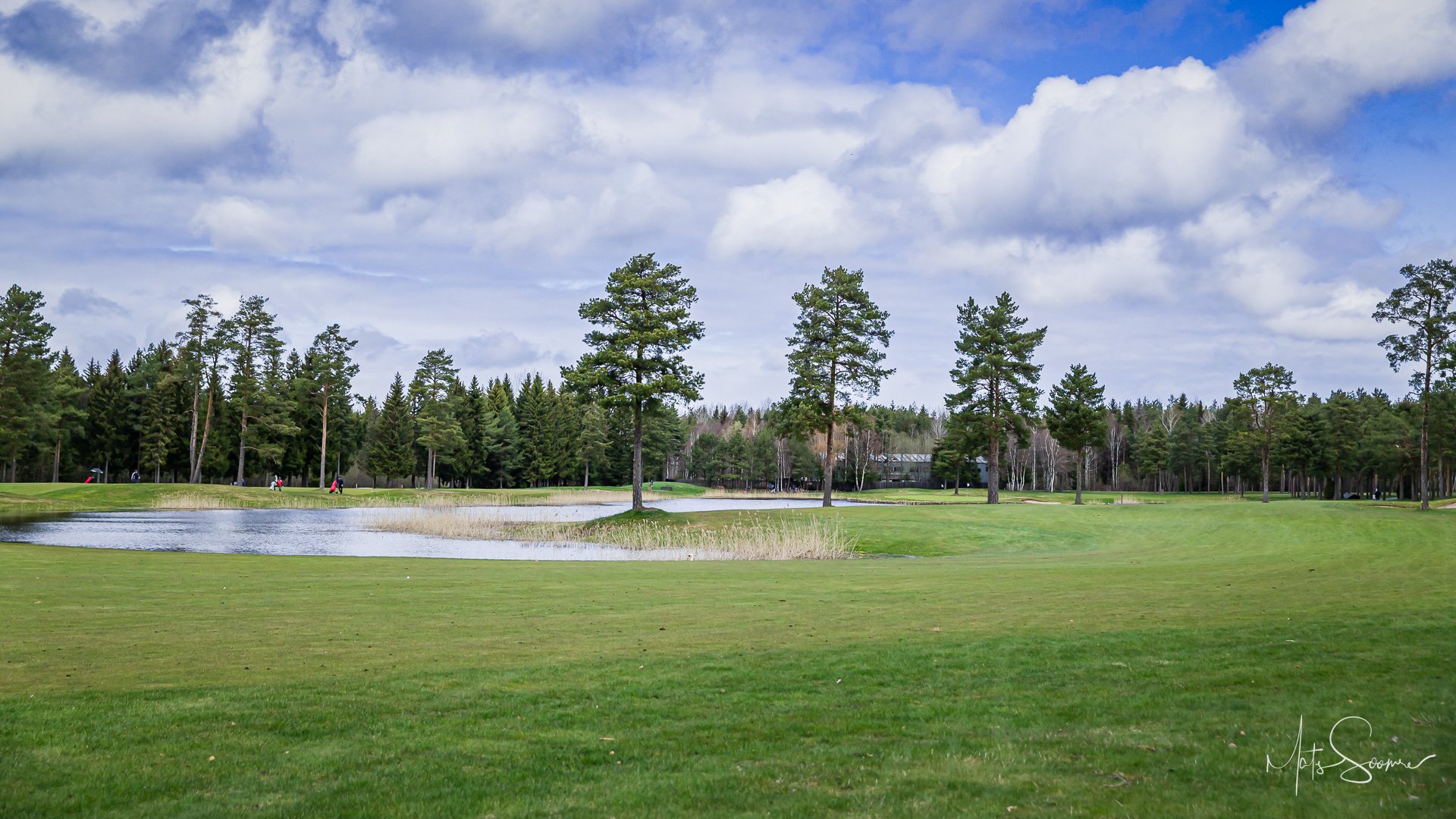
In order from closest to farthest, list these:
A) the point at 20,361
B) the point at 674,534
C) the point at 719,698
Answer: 1. the point at 719,698
2. the point at 674,534
3. the point at 20,361

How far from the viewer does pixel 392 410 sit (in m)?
94.6

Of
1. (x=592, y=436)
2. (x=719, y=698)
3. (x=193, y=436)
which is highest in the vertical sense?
(x=592, y=436)

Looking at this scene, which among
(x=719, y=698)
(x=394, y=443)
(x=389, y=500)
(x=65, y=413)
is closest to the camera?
(x=719, y=698)

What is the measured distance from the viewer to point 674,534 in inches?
1409

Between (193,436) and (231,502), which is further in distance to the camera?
(193,436)

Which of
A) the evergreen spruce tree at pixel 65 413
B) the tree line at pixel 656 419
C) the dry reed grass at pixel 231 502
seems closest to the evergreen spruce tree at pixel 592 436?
Result: the tree line at pixel 656 419

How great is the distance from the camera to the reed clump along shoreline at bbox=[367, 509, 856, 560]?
2972 centimetres

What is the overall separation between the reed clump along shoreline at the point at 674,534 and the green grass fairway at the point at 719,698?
13118 mm

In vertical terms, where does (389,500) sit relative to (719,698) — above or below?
below

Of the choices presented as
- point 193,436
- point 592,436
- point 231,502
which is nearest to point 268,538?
point 231,502

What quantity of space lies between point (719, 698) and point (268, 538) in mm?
35225

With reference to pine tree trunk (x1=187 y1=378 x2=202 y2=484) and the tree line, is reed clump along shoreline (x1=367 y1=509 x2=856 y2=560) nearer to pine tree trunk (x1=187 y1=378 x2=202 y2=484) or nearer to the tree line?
the tree line

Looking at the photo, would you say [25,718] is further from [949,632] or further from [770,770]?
[949,632]

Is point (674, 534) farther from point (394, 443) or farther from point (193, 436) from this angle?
point (394, 443)
